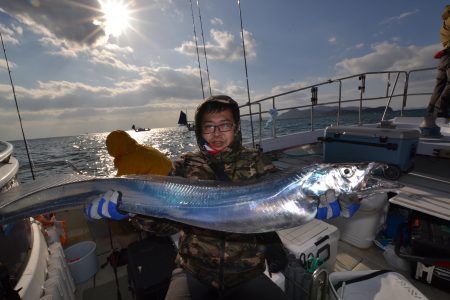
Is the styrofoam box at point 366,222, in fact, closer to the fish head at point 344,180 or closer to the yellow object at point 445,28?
the fish head at point 344,180

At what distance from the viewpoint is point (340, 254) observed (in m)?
4.26

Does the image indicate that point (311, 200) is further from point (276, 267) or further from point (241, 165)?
point (276, 267)

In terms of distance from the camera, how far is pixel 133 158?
14.0 feet

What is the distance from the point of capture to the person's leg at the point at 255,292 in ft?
7.50

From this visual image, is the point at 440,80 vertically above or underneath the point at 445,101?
above

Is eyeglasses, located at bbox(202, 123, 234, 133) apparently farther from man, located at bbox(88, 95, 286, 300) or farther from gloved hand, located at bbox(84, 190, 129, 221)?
gloved hand, located at bbox(84, 190, 129, 221)

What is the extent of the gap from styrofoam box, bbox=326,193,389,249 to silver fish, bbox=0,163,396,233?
2.78m

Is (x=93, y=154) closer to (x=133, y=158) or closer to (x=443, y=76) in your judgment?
(x=133, y=158)

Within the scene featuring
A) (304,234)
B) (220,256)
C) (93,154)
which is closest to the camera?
(220,256)

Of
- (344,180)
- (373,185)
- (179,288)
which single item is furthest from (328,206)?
(179,288)

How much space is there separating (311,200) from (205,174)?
1.29 meters

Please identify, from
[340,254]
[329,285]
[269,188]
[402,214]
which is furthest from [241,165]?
[402,214]

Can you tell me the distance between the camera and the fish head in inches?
71.7

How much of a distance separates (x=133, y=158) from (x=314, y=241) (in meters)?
3.52
